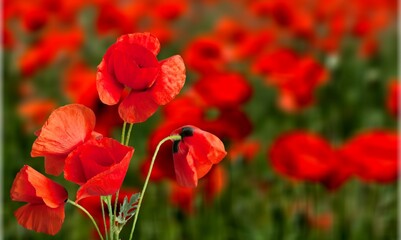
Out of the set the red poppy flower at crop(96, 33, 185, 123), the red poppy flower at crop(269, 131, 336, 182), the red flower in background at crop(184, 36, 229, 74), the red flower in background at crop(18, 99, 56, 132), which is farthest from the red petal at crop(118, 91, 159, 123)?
the red flower in background at crop(18, 99, 56, 132)

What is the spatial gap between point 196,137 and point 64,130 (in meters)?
0.09

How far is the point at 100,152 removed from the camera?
59cm

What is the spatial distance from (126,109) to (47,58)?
144 centimetres

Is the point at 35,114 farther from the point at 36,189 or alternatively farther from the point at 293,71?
the point at 36,189

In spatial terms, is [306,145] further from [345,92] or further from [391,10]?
[391,10]

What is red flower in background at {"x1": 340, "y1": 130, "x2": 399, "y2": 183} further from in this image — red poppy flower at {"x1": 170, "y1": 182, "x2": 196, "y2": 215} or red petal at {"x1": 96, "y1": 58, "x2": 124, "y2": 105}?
red petal at {"x1": 96, "y1": 58, "x2": 124, "y2": 105}

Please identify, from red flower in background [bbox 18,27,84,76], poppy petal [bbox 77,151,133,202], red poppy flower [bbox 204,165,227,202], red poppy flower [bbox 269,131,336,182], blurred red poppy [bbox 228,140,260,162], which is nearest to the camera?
poppy petal [bbox 77,151,133,202]

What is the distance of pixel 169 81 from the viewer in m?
0.61

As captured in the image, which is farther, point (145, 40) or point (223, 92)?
point (223, 92)

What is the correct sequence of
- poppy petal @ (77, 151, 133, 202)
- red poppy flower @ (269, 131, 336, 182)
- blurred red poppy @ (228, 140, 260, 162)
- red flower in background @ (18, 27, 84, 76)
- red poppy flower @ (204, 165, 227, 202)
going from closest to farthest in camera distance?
1. poppy petal @ (77, 151, 133, 202)
2. red poppy flower @ (269, 131, 336, 182)
3. red poppy flower @ (204, 165, 227, 202)
4. blurred red poppy @ (228, 140, 260, 162)
5. red flower in background @ (18, 27, 84, 76)

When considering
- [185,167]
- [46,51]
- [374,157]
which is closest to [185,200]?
[374,157]

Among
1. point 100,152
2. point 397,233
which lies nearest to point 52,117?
point 100,152

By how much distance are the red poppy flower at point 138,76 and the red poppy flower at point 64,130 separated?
Answer: 18mm

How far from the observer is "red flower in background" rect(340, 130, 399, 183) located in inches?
55.2
